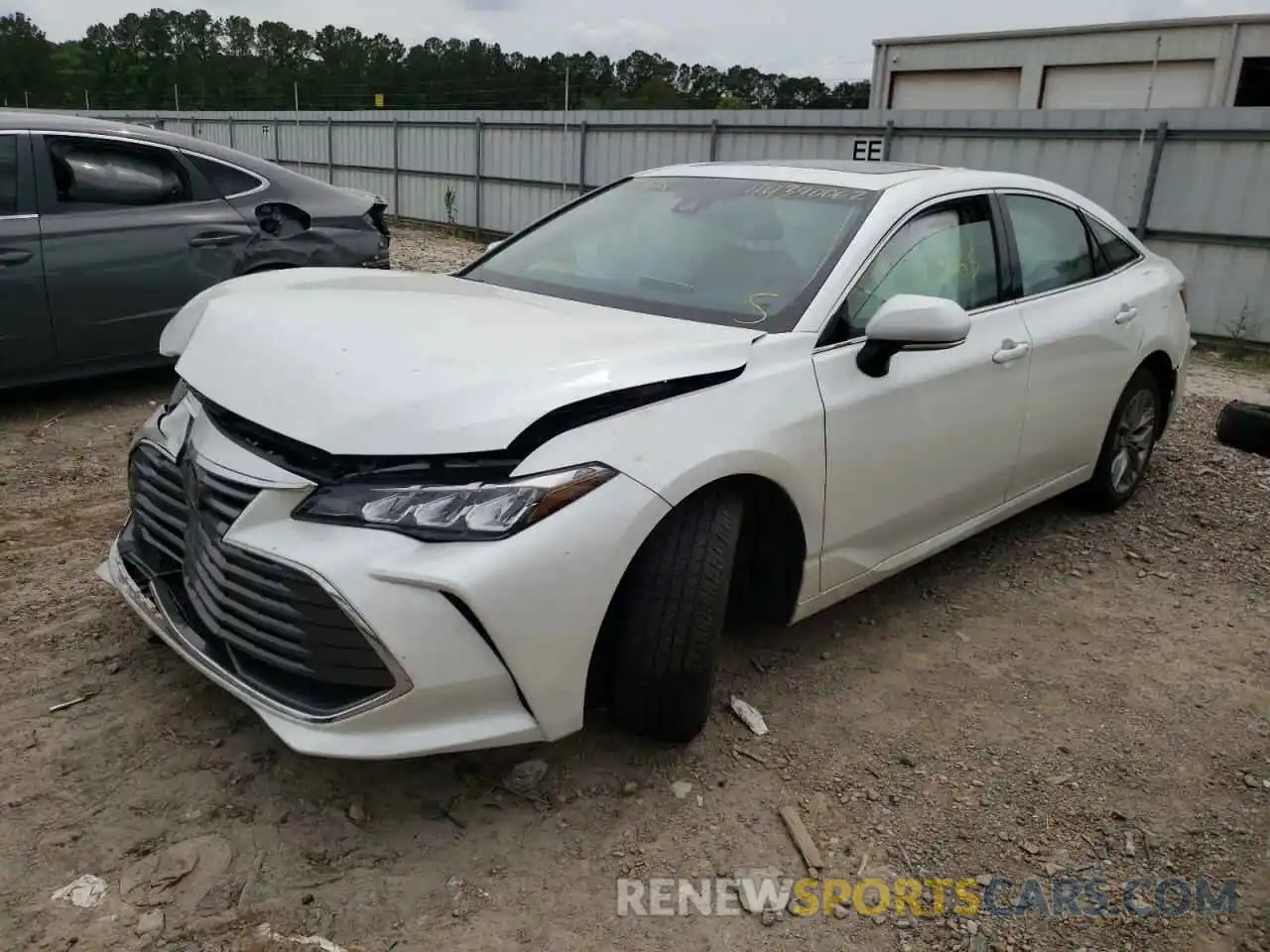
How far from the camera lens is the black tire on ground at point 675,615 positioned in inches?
99.8

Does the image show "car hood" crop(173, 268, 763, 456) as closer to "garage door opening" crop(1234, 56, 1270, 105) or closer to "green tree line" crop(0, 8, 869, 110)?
"green tree line" crop(0, 8, 869, 110)

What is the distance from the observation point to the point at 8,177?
520 centimetres

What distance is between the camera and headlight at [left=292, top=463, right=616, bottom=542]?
224cm

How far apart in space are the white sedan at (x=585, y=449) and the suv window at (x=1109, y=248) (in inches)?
28.8

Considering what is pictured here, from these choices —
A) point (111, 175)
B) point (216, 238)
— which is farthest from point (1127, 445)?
point (111, 175)

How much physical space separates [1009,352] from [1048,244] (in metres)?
0.76

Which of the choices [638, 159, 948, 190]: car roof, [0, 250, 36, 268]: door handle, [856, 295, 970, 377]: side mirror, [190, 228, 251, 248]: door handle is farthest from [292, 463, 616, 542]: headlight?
[190, 228, 251, 248]: door handle

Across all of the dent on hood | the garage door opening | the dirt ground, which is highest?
the garage door opening

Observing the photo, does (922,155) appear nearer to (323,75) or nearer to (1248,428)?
(1248,428)

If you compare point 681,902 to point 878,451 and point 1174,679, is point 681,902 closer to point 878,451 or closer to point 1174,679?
point 878,451

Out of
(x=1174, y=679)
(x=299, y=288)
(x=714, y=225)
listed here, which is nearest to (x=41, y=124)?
(x=299, y=288)

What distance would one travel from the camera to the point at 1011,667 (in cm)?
345

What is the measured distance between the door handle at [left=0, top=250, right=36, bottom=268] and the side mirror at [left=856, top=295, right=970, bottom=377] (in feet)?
14.2

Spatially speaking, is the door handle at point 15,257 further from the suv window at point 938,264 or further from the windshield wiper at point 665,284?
the suv window at point 938,264
